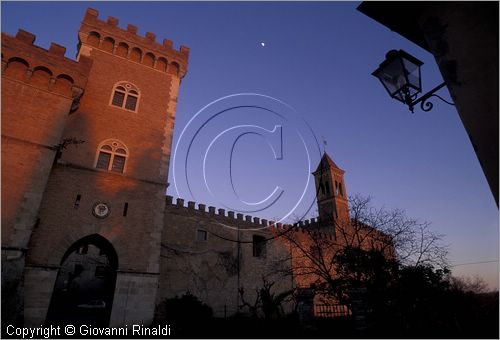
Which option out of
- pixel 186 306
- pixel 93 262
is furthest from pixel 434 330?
pixel 93 262

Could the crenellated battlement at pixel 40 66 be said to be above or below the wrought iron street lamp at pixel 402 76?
above

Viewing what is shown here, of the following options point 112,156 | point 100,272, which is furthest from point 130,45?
point 100,272

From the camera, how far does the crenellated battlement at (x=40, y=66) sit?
43.8 ft

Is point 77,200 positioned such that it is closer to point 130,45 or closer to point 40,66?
point 40,66

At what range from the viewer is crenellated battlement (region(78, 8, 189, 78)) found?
57.2 feet

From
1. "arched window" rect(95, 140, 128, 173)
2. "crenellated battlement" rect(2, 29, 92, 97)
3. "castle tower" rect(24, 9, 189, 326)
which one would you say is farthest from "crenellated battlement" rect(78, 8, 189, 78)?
"arched window" rect(95, 140, 128, 173)

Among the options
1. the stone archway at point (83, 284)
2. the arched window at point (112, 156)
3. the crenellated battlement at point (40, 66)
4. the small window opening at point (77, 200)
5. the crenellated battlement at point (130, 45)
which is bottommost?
the stone archway at point (83, 284)

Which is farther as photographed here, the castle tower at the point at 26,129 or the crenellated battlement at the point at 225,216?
the crenellated battlement at the point at 225,216

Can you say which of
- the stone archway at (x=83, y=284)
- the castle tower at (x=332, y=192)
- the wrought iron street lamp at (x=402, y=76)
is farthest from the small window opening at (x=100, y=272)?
the wrought iron street lamp at (x=402, y=76)

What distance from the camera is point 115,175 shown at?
14875mm

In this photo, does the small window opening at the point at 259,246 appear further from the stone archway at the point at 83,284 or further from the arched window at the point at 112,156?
the arched window at the point at 112,156

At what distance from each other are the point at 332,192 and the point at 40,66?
3864cm

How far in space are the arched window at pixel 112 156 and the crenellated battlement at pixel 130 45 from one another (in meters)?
6.05

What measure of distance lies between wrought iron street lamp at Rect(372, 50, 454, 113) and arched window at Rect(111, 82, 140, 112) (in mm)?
15813
